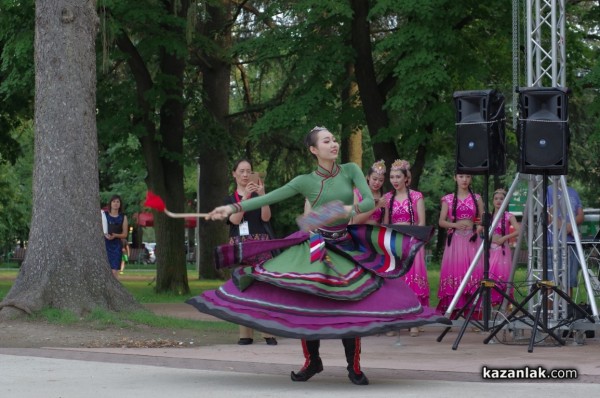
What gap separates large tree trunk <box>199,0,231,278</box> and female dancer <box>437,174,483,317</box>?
14.6 m

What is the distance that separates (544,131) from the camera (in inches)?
485

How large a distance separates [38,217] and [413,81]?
25.0 feet

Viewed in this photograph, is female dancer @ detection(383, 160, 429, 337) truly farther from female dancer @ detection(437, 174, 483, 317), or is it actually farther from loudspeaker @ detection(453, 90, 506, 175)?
loudspeaker @ detection(453, 90, 506, 175)

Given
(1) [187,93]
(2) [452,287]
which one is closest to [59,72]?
(2) [452,287]

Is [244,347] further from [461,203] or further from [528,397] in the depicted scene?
[528,397]

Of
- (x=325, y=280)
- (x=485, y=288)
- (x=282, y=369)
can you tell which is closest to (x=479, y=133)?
(x=485, y=288)

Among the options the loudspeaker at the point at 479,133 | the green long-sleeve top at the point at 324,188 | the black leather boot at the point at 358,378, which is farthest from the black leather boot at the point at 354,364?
the loudspeaker at the point at 479,133

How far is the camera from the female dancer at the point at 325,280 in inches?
344

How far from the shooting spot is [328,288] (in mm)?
8766

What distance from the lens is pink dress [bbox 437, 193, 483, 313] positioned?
14.4m

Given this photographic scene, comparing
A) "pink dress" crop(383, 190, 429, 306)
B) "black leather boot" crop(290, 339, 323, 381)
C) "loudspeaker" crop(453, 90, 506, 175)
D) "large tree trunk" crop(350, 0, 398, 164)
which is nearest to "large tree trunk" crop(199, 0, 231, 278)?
"large tree trunk" crop(350, 0, 398, 164)

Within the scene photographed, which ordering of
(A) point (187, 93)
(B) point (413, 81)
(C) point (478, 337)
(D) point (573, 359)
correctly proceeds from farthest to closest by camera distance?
(A) point (187, 93) < (B) point (413, 81) < (C) point (478, 337) < (D) point (573, 359)

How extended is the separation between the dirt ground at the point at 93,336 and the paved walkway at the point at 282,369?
0.47 meters

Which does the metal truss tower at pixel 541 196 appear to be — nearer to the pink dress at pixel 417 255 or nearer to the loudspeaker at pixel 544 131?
the loudspeaker at pixel 544 131
